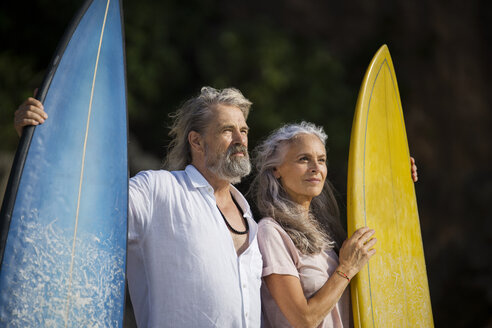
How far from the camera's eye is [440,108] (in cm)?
767

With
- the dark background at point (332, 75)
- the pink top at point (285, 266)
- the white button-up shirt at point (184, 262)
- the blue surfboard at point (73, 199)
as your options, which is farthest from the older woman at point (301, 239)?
the dark background at point (332, 75)

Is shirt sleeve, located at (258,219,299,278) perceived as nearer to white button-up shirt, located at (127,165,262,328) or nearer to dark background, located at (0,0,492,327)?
white button-up shirt, located at (127,165,262,328)

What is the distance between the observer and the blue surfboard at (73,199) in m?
1.57

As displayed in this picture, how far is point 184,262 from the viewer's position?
1.75 m

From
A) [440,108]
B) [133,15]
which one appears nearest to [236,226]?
[133,15]

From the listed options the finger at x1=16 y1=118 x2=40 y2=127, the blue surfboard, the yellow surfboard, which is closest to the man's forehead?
the blue surfboard

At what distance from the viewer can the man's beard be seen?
6.51ft

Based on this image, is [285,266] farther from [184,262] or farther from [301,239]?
[184,262]

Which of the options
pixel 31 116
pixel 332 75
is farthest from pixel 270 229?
pixel 332 75

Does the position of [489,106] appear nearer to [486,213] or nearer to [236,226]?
[486,213]

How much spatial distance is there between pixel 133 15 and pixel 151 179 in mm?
5063

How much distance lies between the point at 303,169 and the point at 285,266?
1.33ft

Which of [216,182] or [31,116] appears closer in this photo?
[31,116]

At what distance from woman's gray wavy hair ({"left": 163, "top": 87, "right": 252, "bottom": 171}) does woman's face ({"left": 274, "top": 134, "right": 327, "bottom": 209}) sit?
246mm
